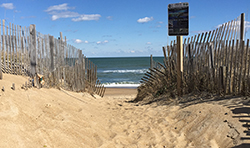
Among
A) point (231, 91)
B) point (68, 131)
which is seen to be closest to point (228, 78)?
point (231, 91)

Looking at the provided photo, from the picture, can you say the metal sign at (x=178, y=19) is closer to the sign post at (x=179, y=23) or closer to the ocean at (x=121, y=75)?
the sign post at (x=179, y=23)

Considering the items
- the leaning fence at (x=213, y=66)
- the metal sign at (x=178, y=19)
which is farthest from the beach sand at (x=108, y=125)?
the metal sign at (x=178, y=19)

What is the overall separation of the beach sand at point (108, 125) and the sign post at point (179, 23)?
5.70 ft

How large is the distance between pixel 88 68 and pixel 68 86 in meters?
1.79

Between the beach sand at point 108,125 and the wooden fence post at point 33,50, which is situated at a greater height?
the wooden fence post at point 33,50

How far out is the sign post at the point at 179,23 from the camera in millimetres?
5992

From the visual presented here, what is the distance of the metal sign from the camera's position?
236 inches

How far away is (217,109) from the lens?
4.58 meters

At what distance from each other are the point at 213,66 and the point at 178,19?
164 centimetres

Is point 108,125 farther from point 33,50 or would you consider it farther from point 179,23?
point 179,23

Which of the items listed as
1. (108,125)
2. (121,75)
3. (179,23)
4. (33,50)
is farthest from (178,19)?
(121,75)

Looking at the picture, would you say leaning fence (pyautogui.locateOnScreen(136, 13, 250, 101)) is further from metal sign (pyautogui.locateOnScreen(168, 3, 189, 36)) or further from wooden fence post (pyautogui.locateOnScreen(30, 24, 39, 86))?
wooden fence post (pyautogui.locateOnScreen(30, 24, 39, 86))

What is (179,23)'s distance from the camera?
603cm

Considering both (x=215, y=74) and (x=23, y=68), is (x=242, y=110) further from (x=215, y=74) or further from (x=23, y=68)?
(x=23, y=68)
